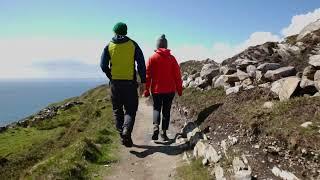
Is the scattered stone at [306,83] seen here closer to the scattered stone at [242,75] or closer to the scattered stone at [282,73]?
the scattered stone at [282,73]

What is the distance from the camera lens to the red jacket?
1852cm

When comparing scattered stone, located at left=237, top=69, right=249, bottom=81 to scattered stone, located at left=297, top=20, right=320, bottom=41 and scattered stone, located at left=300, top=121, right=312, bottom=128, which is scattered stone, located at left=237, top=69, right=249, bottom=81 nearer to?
scattered stone, located at left=300, top=121, right=312, bottom=128

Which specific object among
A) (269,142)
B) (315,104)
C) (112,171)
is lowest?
(112,171)

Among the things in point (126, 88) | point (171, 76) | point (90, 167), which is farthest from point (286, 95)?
point (90, 167)

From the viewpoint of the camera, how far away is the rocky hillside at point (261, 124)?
11898 millimetres

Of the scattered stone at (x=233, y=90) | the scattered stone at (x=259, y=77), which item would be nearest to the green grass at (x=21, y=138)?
the scattered stone at (x=233, y=90)

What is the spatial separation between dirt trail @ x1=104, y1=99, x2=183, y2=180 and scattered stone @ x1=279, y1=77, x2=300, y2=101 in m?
4.40

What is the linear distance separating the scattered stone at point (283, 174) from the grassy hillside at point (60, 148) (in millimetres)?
6065

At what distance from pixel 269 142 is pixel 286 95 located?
3538 millimetres

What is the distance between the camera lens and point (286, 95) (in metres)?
15.9

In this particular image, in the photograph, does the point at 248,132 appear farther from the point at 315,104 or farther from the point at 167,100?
the point at 167,100

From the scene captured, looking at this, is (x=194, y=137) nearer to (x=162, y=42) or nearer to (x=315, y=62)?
(x=162, y=42)

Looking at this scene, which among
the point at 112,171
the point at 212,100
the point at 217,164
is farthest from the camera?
the point at 212,100

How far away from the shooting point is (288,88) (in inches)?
636
